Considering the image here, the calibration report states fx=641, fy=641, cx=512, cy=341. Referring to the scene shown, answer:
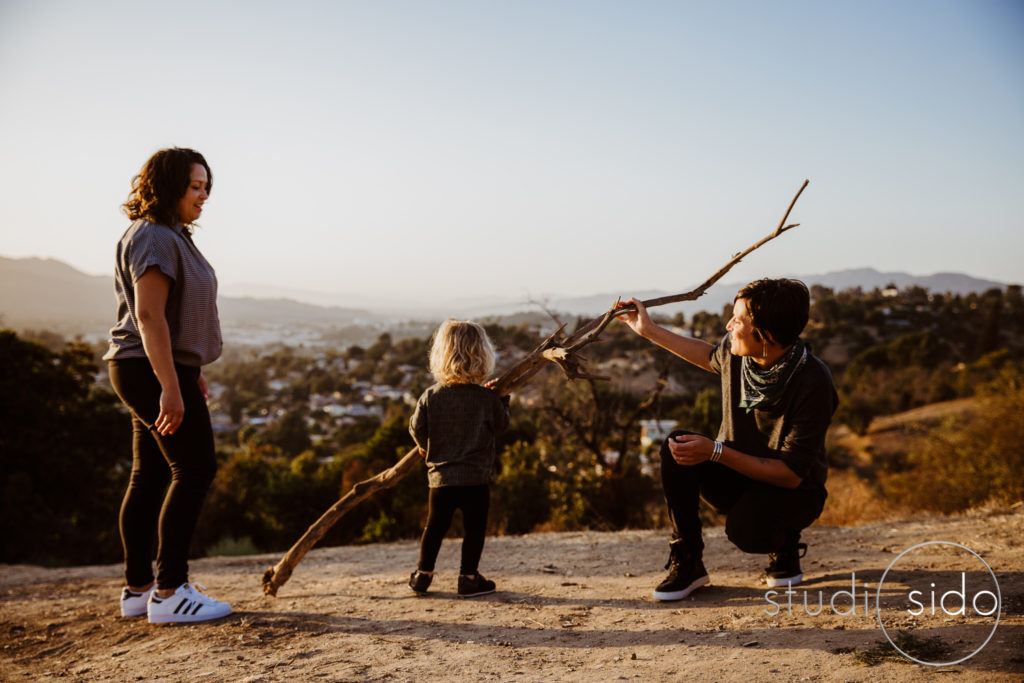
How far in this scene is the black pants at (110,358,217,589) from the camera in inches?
109

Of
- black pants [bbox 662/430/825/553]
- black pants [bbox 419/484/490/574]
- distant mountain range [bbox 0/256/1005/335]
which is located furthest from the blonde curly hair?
distant mountain range [bbox 0/256/1005/335]

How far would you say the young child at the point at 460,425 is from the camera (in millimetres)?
3139

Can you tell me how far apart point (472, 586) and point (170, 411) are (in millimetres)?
1695

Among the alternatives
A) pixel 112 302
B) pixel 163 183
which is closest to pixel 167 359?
pixel 163 183

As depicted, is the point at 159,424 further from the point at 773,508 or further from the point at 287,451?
the point at 287,451

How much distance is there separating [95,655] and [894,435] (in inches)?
1152

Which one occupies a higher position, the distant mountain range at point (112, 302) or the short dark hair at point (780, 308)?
the distant mountain range at point (112, 302)

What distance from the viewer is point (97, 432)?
13.0 m

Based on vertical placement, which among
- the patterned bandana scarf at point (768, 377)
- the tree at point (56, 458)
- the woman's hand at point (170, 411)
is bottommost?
the tree at point (56, 458)

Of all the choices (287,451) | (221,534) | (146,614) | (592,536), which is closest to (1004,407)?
(592,536)

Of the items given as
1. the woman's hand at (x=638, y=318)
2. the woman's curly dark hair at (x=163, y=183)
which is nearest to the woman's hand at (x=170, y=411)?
the woman's curly dark hair at (x=163, y=183)

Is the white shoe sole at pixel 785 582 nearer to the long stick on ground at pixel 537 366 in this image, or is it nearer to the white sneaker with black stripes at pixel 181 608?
the long stick on ground at pixel 537 366

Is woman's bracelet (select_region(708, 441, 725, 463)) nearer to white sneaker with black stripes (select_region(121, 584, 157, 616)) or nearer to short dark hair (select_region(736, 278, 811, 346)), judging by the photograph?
short dark hair (select_region(736, 278, 811, 346))

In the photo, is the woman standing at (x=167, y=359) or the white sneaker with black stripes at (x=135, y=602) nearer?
the woman standing at (x=167, y=359)
